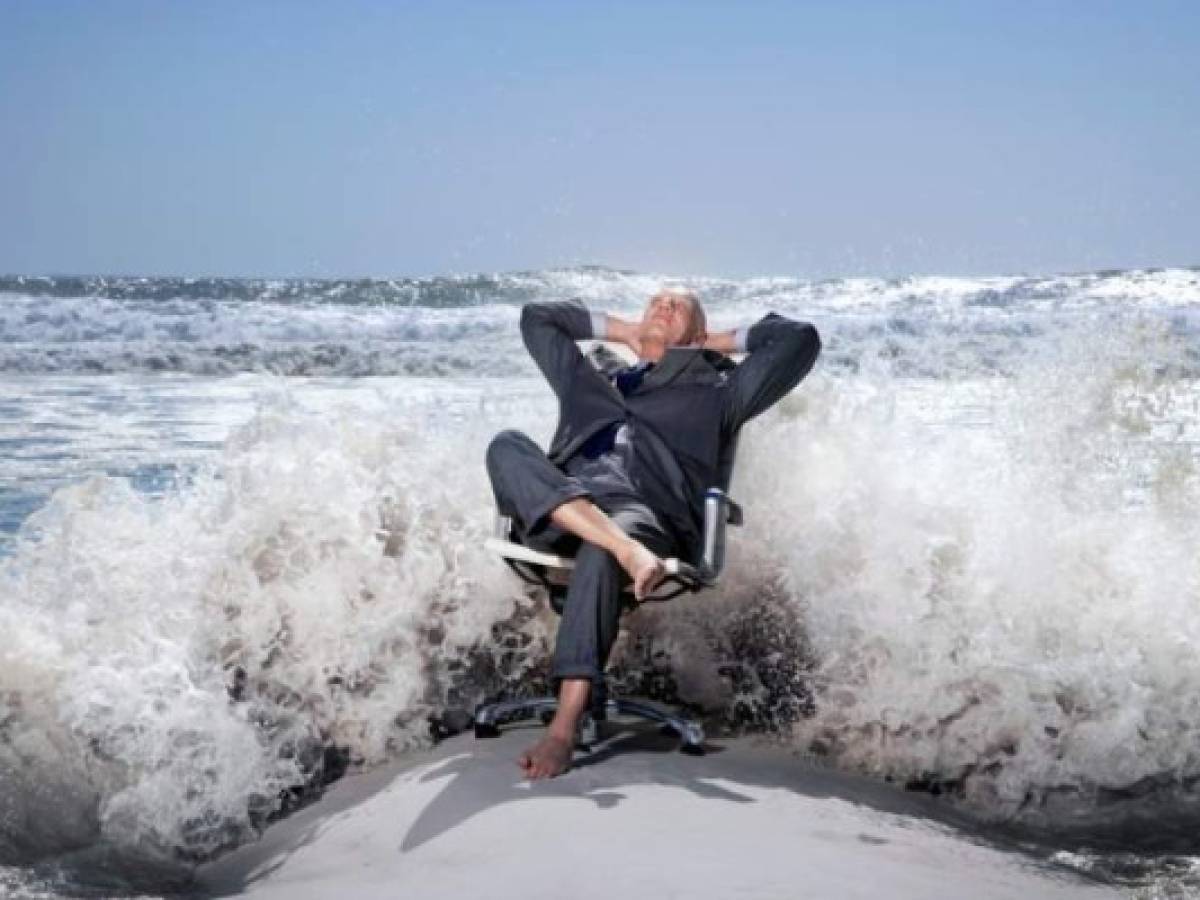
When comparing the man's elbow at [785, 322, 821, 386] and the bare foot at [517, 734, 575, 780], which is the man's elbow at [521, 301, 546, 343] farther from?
the bare foot at [517, 734, 575, 780]

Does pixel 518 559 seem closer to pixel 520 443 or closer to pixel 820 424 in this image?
pixel 520 443

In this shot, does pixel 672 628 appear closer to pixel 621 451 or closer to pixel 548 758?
pixel 621 451

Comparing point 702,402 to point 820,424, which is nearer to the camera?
point 702,402

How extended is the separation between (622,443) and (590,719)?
36.8 inches

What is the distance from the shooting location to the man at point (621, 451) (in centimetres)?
449

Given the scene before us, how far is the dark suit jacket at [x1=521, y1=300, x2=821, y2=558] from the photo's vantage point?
495cm

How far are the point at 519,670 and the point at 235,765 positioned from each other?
3.87 ft

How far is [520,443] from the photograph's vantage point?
480 cm

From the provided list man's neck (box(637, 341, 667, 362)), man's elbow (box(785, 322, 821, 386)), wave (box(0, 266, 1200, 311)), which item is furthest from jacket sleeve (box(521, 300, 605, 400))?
wave (box(0, 266, 1200, 311))

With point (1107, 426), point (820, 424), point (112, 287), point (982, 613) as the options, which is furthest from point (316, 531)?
point (112, 287)

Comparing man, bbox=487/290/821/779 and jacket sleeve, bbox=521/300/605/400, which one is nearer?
man, bbox=487/290/821/779

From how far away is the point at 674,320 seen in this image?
17.3 feet

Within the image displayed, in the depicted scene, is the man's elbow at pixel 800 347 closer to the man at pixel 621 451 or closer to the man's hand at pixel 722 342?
the man at pixel 621 451

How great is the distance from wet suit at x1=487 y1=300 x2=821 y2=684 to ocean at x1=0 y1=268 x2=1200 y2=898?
1.61 ft
